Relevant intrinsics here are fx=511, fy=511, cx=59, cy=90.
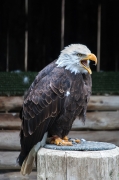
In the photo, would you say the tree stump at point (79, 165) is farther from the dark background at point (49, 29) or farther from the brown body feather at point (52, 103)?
the dark background at point (49, 29)

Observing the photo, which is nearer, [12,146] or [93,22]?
[12,146]

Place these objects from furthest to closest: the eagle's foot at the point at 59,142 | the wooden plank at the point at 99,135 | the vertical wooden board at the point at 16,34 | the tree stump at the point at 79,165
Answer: the vertical wooden board at the point at 16,34
the wooden plank at the point at 99,135
the eagle's foot at the point at 59,142
the tree stump at the point at 79,165

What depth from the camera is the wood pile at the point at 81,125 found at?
6.24m

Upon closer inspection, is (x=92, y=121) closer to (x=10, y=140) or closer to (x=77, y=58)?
(x=10, y=140)

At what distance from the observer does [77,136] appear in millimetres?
6297

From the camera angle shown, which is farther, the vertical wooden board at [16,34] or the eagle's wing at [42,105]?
the vertical wooden board at [16,34]

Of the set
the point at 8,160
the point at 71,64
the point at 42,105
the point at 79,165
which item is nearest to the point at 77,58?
the point at 71,64

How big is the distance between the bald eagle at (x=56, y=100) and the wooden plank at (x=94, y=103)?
1827 mm

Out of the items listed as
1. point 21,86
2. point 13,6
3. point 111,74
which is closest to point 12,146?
point 21,86

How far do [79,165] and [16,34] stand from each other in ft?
13.6

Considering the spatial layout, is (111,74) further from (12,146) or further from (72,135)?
(12,146)

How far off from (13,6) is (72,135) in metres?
2.39

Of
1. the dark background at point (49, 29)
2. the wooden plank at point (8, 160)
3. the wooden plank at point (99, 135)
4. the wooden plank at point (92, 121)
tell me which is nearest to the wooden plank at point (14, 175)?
the wooden plank at point (8, 160)

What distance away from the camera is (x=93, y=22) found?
782cm
